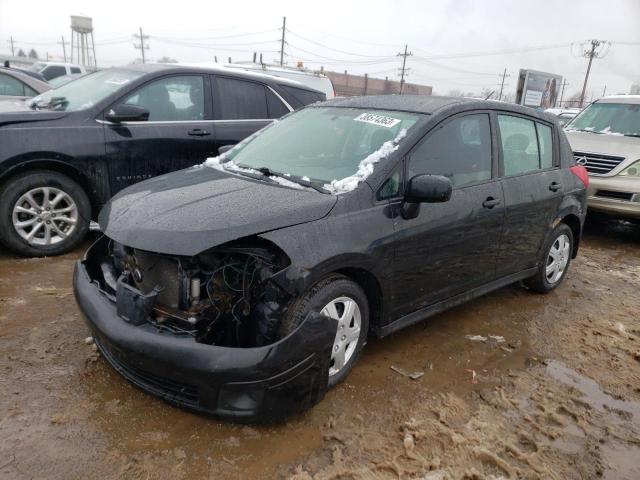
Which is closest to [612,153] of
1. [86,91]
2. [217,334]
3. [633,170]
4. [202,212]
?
[633,170]

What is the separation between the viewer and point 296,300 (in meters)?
2.59

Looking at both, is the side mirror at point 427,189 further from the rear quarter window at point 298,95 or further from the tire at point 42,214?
the rear quarter window at point 298,95

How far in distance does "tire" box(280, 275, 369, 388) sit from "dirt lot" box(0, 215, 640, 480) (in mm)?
171

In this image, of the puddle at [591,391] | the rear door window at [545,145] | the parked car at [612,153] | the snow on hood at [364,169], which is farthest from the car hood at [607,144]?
the snow on hood at [364,169]

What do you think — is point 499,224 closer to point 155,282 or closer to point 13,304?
point 155,282

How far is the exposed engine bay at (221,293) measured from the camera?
100.0 inches

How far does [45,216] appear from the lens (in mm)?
4617

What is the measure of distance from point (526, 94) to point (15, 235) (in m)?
25.2

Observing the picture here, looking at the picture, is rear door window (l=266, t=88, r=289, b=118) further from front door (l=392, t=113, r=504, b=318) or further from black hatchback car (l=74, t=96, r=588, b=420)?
front door (l=392, t=113, r=504, b=318)

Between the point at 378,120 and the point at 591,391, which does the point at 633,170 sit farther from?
the point at 378,120

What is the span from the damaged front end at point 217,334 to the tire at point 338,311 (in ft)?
0.24

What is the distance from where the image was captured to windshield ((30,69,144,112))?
4969mm

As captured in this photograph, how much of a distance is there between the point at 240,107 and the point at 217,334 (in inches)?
147

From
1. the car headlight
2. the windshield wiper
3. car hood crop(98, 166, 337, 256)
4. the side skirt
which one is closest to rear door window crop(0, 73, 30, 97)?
car hood crop(98, 166, 337, 256)
